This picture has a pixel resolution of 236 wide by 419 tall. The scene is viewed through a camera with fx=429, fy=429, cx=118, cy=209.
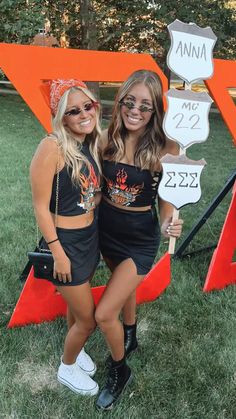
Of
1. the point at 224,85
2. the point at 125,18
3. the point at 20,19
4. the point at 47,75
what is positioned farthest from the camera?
the point at 125,18

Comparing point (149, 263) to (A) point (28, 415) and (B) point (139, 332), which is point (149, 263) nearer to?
(B) point (139, 332)

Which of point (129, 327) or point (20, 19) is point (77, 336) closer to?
point (129, 327)

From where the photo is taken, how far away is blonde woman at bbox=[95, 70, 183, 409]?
6.91 ft

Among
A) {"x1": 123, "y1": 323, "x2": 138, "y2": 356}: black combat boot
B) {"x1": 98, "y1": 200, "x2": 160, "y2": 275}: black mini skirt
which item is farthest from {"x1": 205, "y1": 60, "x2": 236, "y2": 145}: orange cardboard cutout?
{"x1": 123, "y1": 323, "x2": 138, "y2": 356}: black combat boot

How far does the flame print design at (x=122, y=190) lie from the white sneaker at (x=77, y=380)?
945mm

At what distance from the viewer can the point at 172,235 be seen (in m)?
2.17

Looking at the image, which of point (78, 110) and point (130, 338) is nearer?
point (78, 110)

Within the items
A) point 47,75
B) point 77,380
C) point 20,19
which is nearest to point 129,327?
point 77,380

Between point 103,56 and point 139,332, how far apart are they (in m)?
1.85

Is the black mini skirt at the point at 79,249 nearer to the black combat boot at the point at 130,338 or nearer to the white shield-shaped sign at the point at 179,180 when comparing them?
the white shield-shaped sign at the point at 179,180

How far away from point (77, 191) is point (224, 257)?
70.6 inches

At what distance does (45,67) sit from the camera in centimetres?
262

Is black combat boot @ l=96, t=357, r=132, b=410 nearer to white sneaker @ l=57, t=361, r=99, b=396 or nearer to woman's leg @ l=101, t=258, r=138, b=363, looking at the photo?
white sneaker @ l=57, t=361, r=99, b=396

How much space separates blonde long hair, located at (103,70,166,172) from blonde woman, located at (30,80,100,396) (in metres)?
0.12
